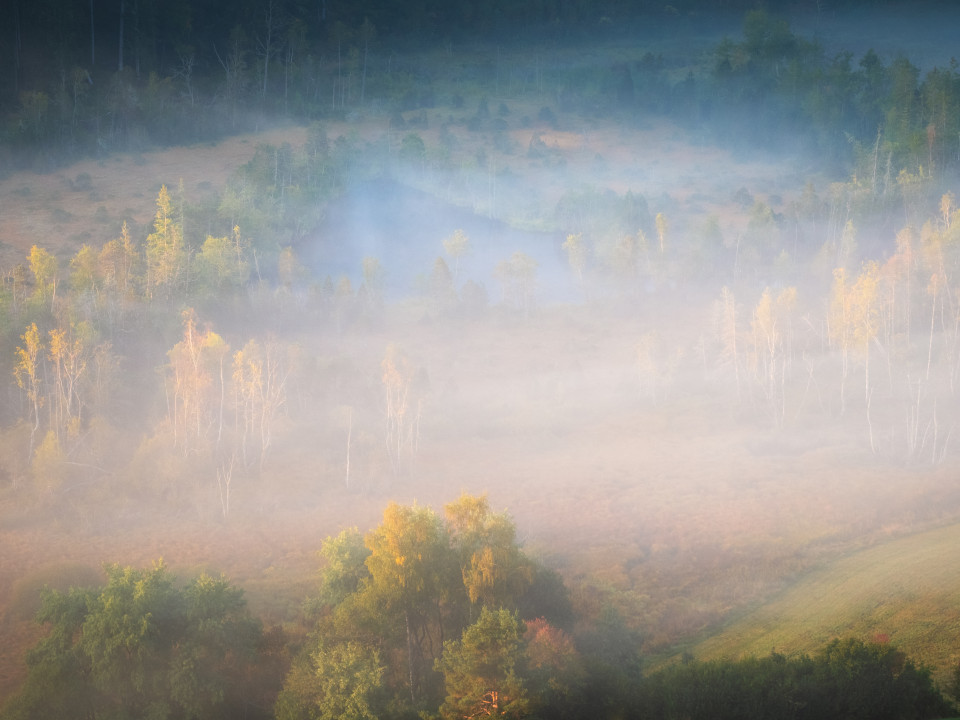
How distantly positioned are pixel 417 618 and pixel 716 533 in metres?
24.7

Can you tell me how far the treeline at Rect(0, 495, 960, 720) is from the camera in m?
30.7

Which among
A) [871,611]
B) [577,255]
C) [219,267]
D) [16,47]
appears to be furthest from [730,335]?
[16,47]

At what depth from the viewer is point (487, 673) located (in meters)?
31.3

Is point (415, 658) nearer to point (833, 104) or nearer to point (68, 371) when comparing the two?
point (68, 371)

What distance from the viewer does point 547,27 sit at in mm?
186750

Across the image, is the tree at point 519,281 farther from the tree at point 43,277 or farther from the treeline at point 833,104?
the treeline at point 833,104

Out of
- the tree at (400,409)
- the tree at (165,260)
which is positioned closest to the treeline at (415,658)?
the tree at (400,409)

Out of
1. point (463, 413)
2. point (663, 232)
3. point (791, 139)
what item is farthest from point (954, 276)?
point (791, 139)

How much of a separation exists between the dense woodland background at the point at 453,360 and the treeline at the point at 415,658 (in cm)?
15

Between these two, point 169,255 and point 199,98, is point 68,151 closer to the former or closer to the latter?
point 199,98

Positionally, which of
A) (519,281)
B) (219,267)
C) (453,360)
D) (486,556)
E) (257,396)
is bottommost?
(486,556)

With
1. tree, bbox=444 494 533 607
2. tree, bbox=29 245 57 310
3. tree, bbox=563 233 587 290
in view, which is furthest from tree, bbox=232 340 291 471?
tree, bbox=563 233 587 290

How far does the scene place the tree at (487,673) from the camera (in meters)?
30.3

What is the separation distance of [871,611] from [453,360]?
50.3 metres
